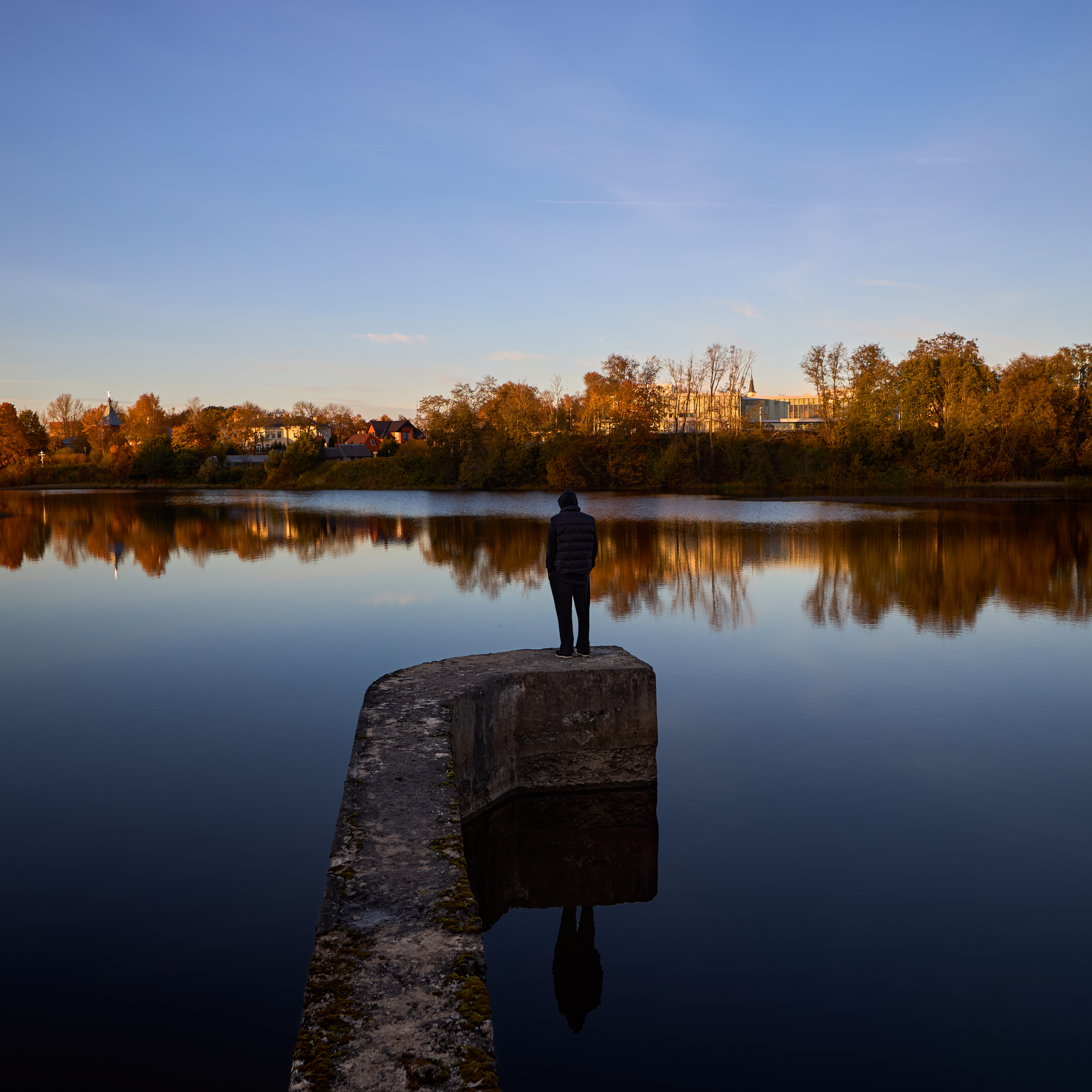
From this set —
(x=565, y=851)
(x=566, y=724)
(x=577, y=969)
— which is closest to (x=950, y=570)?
(x=566, y=724)

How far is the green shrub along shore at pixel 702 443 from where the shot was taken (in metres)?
69.1

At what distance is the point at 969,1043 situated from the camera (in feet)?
17.7

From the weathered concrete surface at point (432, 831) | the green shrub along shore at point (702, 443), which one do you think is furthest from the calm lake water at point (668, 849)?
the green shrub along shore at point (702, 443)

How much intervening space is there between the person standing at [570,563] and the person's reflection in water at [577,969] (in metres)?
3.15

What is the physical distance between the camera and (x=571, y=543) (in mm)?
9500

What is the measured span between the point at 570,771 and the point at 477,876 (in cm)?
195

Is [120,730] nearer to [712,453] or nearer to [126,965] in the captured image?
[126,965]

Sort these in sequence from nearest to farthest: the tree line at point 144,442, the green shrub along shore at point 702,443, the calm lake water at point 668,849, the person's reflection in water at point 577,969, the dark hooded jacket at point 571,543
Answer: the calm lake water at point 668,849
the person's reflection in water at point 577,969
the dark hooded jacket at point 571,543
the green shrub along shore at point 702,443
the tree line at point 144,442

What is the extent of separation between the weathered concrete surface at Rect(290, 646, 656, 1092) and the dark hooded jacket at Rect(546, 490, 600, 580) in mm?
1023

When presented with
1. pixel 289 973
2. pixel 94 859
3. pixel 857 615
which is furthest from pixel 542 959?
pixel 857 615

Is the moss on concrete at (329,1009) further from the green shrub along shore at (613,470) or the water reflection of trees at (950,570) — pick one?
the green shrub along shore at (613,470)

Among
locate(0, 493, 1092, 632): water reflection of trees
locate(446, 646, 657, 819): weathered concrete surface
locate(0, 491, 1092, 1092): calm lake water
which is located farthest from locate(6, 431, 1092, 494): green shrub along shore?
locate(446, 646, 657, 819): weathered concrete surface

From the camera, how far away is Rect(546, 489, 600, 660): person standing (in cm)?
948

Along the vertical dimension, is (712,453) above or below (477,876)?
above
